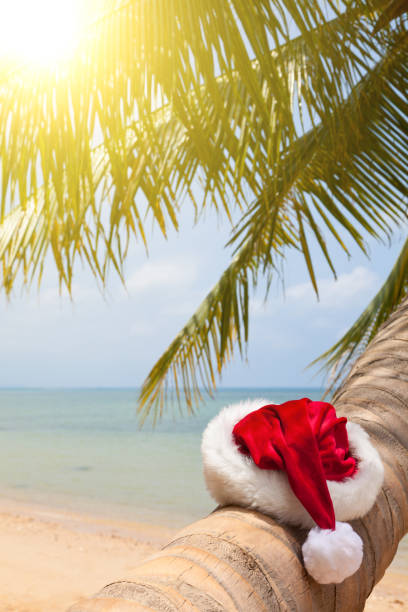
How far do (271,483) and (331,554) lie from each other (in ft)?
0.52

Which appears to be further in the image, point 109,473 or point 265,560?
point 109,473

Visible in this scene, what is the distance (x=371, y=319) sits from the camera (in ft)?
12.8

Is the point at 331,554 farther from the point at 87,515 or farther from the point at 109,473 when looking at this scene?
the point at 109,473

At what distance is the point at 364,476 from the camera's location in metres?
1.07

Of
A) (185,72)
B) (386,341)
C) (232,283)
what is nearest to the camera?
(386,341)

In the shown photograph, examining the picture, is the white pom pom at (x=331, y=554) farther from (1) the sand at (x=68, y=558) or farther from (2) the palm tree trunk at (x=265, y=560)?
(1) the sand at (x=68, y=558)

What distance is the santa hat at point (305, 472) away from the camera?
964 mm

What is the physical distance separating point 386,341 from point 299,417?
0.51 metres

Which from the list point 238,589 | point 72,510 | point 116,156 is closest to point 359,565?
point 238,589

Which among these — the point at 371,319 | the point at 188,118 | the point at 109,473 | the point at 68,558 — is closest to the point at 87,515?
the point at 68,558

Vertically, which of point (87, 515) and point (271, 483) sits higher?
point (271, 483)

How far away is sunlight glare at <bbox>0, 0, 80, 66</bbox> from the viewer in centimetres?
158

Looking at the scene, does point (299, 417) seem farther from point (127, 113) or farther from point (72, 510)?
point (72, 510)

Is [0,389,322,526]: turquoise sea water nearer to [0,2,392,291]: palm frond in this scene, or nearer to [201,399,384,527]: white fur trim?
[0,2,392,291]: palm frond
